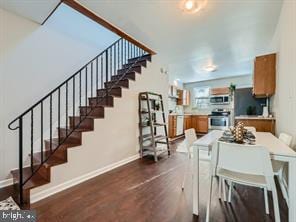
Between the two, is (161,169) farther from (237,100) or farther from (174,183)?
(237,100)

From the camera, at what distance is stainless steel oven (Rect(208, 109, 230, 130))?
6.76 meters

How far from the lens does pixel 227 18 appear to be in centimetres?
279

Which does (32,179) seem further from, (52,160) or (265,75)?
(265,75)

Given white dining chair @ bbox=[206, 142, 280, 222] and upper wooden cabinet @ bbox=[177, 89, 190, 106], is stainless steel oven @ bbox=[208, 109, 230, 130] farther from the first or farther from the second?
white dining chair @ bbox=[206, 142, 280, 222]

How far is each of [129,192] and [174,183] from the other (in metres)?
0.70

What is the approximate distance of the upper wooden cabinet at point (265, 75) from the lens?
315 cm

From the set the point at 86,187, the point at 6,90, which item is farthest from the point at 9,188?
the point at 6,90

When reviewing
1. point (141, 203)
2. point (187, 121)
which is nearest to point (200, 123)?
point (187, 121)

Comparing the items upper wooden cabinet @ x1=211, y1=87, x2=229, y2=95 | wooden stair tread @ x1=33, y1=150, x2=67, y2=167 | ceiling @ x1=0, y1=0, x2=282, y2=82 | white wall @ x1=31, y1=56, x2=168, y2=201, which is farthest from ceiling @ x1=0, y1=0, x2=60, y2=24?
upper wooden cabinet @ x1=211, y1=87, x2=229, y2=95

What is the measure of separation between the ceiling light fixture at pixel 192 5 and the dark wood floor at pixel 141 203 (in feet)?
8.49

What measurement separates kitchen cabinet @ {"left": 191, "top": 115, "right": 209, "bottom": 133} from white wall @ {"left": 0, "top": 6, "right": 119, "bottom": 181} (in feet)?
17.7

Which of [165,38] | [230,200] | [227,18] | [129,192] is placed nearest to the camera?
[230,200]

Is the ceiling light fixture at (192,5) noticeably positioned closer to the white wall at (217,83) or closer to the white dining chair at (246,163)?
the white dining chair at (246,163)

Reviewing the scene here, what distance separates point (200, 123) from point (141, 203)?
232 inches
